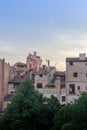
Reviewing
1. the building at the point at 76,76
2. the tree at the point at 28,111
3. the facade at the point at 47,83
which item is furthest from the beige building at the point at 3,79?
the tree at the point at 28,111

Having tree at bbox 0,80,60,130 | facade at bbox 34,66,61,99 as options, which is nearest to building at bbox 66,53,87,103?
facade at bbox 34,66,61,99

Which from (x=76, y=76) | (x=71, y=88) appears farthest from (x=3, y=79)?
(x=76, y=76)

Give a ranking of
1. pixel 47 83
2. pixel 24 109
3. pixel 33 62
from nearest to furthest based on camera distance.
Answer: pixel 24 109 → pixel 47 83 → pixel 33 62

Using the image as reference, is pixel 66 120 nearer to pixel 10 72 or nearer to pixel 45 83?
pixel 45 83

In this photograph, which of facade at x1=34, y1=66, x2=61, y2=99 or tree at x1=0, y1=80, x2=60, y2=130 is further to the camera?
facade at x1=34, y1=66, x2=61, y2=99

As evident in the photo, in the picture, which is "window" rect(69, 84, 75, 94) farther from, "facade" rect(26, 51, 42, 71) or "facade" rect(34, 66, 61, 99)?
"facade" rect(26, 51, 42, 71)

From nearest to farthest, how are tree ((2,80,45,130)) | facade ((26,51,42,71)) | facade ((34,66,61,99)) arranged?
1. tree ((2,80,45,130))
2. facade ((34,66,61,99))
3. facade ((26,51,42,71))

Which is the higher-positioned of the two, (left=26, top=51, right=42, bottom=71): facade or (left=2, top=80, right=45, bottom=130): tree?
(left=26, top=51, right=42, bottom=71): facade

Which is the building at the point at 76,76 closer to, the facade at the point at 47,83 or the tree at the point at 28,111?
the facade at the point at 47,83

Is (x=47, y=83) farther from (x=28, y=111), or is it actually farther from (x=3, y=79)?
(x=28, y=111)

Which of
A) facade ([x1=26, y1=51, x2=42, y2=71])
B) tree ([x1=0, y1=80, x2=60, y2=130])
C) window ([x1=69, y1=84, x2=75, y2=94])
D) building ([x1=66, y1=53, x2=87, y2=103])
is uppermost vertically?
facade ([x1=26, y1=51, x2=42, y2=71])

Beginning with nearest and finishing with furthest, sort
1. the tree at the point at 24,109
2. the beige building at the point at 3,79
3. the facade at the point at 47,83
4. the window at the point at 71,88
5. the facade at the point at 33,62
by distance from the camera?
1. the tree at the point at 24,109
2. the window at the point at 71,88
3. the facade at the point at 47,83
4. the beige building at the point at 3,79
5. the facade at the point at 33,62

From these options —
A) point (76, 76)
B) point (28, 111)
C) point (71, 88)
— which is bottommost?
point (28, 111)

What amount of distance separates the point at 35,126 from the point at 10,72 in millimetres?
22897
